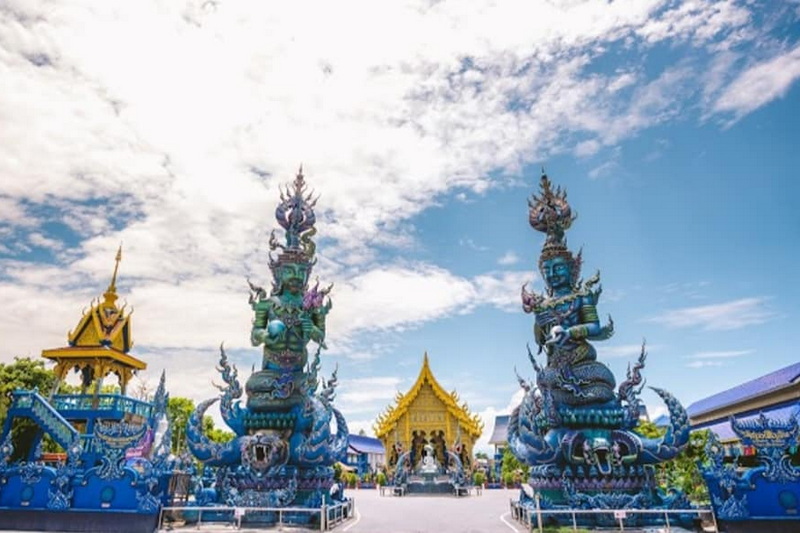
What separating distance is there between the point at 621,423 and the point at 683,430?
149cm

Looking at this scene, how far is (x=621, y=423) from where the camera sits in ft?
44.3

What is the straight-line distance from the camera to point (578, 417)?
13.5 metres

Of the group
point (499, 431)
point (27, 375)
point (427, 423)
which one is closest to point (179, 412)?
point (27, 375)

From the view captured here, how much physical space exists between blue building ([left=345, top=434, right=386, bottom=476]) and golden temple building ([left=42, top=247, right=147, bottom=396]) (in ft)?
75.0

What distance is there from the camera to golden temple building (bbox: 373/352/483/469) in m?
34.6

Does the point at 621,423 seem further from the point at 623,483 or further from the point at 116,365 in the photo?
the point at 116,365

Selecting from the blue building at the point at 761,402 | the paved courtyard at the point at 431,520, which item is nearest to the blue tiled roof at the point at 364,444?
the blue building at the point at 761,402

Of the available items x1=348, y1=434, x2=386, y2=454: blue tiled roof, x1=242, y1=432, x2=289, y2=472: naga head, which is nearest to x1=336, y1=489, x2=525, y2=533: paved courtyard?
x1=242, y1=432, x2=289, y2=472: naga head

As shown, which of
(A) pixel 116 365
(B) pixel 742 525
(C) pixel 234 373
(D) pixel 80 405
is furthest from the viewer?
(A) pixel 116 365

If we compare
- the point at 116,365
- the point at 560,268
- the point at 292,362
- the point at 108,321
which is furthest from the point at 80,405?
the point at 560,268

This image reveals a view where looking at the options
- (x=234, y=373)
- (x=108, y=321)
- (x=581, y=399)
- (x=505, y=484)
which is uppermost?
(x=108, y=321)

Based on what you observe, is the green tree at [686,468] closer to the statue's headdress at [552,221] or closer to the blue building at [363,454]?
the statue's headdress at [552,221]

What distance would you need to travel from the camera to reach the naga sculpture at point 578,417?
12867 millimetres

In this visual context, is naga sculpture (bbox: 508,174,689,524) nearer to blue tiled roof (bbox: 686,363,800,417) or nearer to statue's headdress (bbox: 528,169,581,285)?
statue's headdress (bbox: 528,169,581,285)
